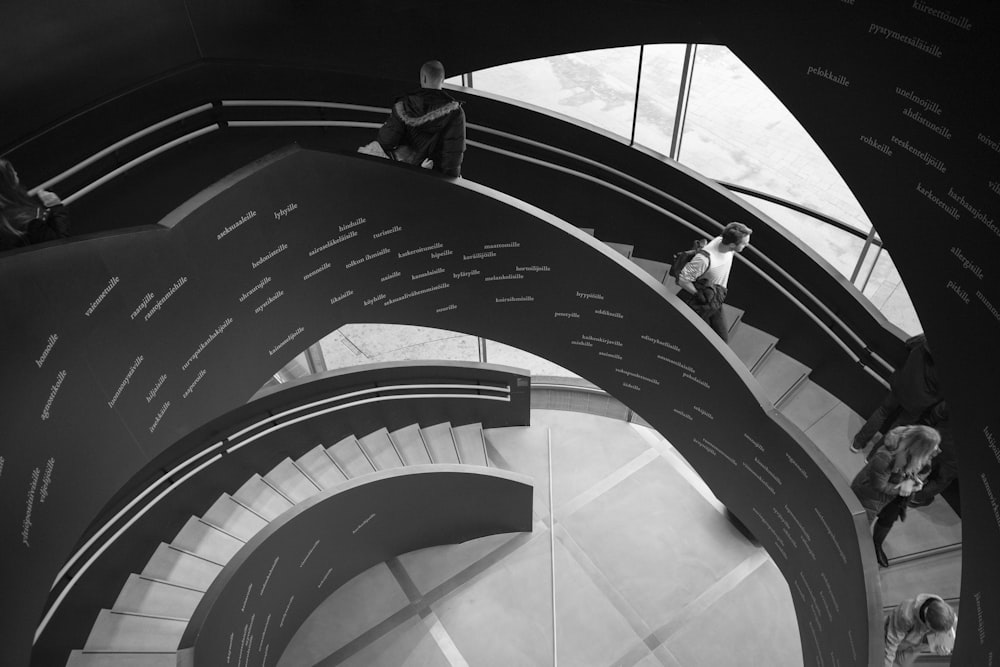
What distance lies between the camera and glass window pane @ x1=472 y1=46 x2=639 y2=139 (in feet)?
31.0

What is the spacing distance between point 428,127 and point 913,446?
15.1 ft

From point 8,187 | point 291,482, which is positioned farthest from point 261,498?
point 8,187

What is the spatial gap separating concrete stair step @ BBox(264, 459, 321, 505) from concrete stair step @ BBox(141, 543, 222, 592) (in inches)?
51.5

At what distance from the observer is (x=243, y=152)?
7734 mm

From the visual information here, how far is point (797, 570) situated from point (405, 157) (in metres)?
5.71

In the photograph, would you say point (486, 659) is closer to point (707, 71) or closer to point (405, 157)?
point (405, 157)

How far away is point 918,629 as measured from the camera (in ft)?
18.3

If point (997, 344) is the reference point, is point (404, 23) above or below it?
above

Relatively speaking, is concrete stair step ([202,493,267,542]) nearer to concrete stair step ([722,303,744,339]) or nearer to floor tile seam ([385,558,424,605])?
floor tile seam ([385,558,424,605])

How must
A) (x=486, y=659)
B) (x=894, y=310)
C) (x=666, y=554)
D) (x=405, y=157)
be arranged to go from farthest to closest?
(x=666, y=554)
(x=486, y=659)
(x=894, y=310)
(x=405, y=157)

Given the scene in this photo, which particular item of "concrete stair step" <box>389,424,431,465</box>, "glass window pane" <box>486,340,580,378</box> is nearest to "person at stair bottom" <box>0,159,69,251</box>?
"concrete stair step" <box>389,424,431,465</box>

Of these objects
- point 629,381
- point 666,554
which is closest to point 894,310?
point 629,381

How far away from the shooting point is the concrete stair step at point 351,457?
34.8 ft

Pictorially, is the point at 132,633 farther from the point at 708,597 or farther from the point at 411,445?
the point at 708,597
